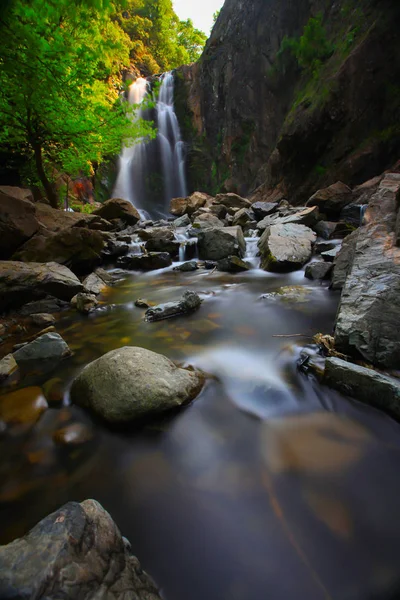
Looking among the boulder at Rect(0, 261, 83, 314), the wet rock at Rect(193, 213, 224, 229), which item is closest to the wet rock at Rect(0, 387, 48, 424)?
the boulder at Rect(0, 261, 83, 314)

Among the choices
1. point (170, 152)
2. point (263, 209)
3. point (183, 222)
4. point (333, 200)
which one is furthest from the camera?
point (170, 152)

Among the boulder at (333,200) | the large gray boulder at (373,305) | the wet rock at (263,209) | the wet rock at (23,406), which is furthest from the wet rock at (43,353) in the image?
the wet rock at (263,209)

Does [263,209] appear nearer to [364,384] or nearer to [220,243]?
[220,243]

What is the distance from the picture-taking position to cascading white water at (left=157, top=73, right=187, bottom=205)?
2616 cm

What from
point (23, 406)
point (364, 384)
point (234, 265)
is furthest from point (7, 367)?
point (234, 265)

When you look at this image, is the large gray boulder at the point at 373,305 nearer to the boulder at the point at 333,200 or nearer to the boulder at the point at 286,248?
the boulder at the point at 286,248

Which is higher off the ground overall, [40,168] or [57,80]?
[57,80]

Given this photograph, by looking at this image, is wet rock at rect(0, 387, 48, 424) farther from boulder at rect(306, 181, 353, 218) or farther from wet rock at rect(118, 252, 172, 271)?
boulder at rect(306, 181, 353, 218)

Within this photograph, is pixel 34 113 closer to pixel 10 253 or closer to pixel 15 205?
pixel 15 205

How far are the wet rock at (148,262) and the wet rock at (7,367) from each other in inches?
195

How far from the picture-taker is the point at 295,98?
16000 millimetres

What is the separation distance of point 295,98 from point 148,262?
1486 centimetres

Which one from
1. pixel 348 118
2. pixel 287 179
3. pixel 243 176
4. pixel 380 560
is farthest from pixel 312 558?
pixel 243 176

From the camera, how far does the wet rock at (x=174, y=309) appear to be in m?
3.98
